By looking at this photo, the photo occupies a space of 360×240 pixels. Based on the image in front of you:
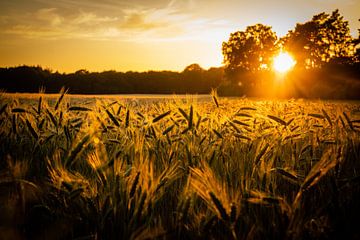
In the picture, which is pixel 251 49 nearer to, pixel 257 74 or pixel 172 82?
pixel 257 74

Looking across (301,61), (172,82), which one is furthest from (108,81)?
(301,61)

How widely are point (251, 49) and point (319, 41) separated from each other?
10893 mm

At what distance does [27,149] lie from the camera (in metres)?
2.66

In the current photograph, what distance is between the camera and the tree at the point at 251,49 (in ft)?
157

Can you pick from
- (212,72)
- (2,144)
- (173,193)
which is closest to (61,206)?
(173,193)

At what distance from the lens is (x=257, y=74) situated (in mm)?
47062

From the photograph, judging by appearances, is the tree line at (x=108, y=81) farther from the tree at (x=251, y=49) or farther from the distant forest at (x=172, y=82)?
the tree at (x=251, y=49)

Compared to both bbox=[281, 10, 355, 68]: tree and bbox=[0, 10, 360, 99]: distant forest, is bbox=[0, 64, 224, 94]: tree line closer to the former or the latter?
bbox=[0, 10, 360, 99]: distant forest

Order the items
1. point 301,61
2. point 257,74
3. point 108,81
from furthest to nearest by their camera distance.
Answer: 1. point 257,74
2. point 301,61
3. point 108,81

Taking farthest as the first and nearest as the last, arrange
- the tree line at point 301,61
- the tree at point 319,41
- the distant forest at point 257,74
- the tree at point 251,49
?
the tree at point 251,49, the tree at point 319,41, the tree line at point 301,61, the distant forest at point 257,74

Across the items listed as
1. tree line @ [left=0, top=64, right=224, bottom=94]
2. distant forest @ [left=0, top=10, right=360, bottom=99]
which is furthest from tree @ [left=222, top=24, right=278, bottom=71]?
tree line @ [left=0, top=64, right=224, bottom=94]

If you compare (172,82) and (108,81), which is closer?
(108,81)

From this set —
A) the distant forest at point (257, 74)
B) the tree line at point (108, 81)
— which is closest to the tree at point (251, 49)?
the distant forest at point (257, 74)

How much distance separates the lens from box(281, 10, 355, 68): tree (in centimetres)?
3978
